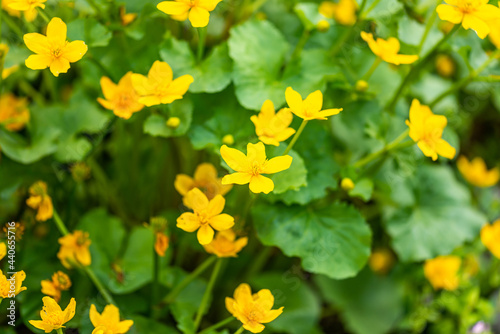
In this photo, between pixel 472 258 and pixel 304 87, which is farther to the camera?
pixel 472 258

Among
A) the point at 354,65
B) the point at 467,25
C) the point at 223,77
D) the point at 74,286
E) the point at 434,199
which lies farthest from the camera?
the point at 434,199

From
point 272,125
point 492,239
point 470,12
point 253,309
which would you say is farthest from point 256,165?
point 492,239

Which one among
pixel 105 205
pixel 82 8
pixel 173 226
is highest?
pixel 82 8

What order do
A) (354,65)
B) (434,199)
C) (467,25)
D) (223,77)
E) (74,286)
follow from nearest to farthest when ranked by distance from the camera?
1. (467,25)
2. (223,77)
3. (74,286)
4. (354,65)
5. (434,199)

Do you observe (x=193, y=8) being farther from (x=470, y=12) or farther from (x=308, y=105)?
(x=470, y=12)

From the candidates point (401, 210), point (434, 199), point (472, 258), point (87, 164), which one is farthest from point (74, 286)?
point (472, 258)

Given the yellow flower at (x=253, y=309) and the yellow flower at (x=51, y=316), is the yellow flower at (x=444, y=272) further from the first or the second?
the yellow flower at (x=51, y=316)

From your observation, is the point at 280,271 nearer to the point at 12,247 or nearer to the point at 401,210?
the point at 401,210
